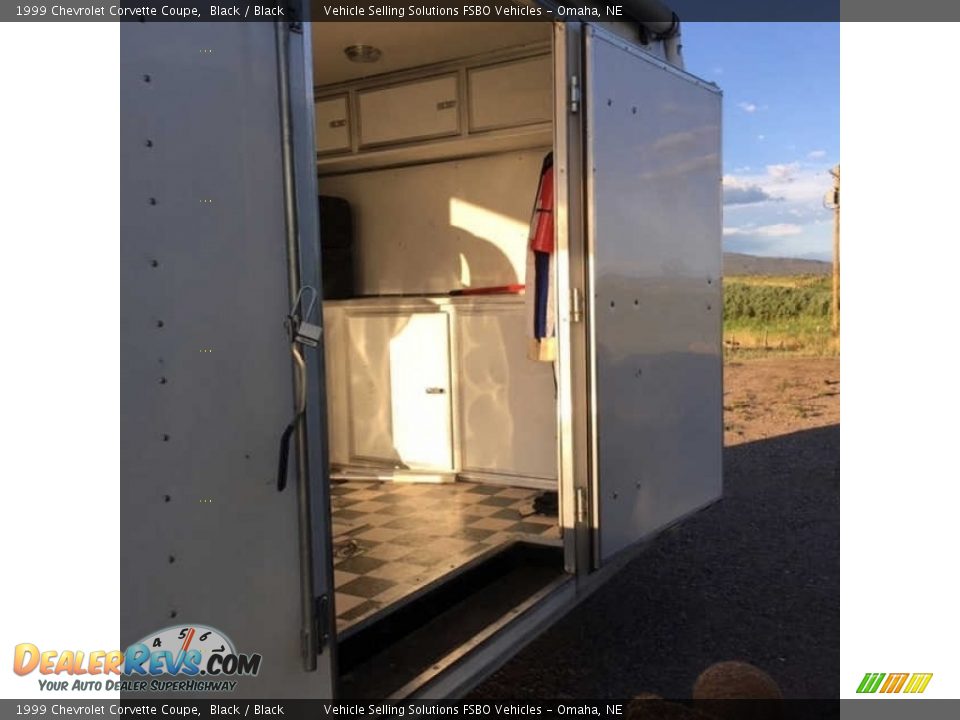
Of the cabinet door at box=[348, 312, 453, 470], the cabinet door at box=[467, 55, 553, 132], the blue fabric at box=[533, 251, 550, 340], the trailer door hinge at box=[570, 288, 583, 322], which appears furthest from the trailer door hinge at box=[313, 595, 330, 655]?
the cabinet door at box=[467, 55, 553, 132]

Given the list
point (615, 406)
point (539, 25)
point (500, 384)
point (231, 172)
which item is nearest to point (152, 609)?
point (231, 172)

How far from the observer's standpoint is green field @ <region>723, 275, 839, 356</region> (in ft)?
57.1

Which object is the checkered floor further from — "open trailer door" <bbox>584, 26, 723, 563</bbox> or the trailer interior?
"open trailer door" <bbox>584, 26, 723, 563</bbox>

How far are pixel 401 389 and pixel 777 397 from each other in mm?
8730

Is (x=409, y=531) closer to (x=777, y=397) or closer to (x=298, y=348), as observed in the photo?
(x=298, y=348)

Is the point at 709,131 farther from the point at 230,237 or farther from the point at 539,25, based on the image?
the point at 230,237

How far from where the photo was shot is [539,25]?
13.3ft

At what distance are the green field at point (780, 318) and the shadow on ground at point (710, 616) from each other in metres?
11.6

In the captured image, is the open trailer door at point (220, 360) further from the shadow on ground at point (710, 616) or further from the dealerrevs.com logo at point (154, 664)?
the shadow on ground at point (710, 616)

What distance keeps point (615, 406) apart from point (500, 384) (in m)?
1.34

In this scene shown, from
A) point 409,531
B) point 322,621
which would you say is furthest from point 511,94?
point 322,621

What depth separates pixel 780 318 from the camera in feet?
61.6

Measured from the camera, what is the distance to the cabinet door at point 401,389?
15.4ft
